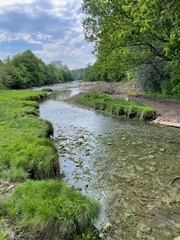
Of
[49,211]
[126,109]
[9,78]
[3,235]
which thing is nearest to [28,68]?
[9,78]

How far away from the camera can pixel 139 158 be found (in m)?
9.89

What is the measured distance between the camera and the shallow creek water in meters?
5.47

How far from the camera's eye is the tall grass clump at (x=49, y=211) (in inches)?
172

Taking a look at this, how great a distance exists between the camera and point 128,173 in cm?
835

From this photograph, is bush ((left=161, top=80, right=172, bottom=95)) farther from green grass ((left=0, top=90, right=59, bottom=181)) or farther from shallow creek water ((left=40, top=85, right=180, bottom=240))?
green grass ((left=0, top=90, right=59, bottom=181))

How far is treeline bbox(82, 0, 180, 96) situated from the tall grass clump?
818 centimetres

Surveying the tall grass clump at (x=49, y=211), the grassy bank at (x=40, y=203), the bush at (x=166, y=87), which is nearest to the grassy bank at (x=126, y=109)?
the bush at (x=166, y=87)

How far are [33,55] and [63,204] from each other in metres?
85.5

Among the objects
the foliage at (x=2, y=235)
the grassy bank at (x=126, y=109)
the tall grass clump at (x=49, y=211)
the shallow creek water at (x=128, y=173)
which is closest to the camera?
the foliage at (x=2, y=235)

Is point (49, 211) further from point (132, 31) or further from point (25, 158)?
point (132, 31)

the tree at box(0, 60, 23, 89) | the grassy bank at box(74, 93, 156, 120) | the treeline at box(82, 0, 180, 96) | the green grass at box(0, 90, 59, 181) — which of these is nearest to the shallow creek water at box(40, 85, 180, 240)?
the green grass at box(0, 90, 59, 181)

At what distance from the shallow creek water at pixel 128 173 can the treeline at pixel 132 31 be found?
5.22 metres

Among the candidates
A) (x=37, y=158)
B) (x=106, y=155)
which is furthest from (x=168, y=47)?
(x=37, y=158)

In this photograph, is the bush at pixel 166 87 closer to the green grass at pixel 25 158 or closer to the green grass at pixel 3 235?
the green grass at pixel 25 158
